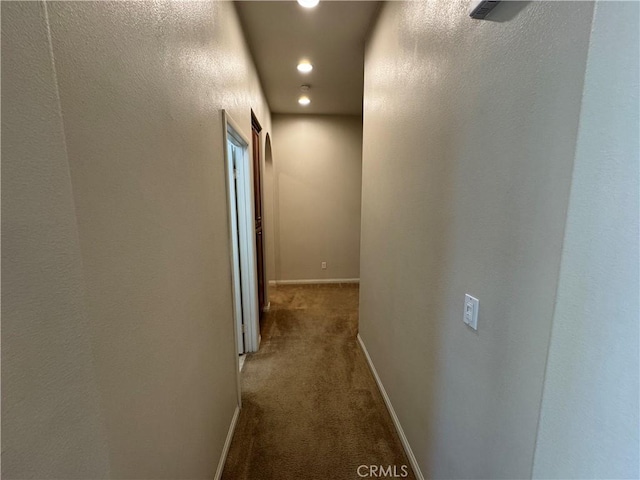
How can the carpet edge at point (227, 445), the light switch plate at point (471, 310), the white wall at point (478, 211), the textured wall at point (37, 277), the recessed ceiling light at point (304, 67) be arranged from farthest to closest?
the recessed ceiling light at point (304, 67) < the carpet edge at point (227, 445) < the light switch plate at point (471, 310) < the white wall at point (478, 211) < the textured wall at point (37, 277)

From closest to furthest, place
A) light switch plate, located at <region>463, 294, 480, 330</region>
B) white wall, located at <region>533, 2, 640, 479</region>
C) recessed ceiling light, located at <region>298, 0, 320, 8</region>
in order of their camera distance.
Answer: white wall, located at <region>533, 2, 640, 479</region>
light switch plate, located at <region>463, 294, 480, 330</region>
recessed ceiling light, located at <region>298, 0, 320, 8</region>

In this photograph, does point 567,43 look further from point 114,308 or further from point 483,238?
point 114,308

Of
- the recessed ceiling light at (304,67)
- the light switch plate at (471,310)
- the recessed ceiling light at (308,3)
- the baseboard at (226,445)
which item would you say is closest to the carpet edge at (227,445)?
the baseboard at (226,445)

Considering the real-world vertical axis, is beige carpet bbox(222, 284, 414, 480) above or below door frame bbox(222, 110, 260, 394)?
below

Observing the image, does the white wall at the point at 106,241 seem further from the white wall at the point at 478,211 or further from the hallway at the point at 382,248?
the white wall at the point at 478,211

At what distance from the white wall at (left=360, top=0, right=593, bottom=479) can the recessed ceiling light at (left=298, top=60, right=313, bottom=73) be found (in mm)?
1169

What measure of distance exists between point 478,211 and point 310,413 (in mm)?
1737

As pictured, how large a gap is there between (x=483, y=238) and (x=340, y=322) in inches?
102

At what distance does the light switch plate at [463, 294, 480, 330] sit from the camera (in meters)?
0.98

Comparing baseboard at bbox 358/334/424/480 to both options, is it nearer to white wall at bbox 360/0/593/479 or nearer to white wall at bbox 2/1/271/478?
white wall at bbox 360/0/593/479

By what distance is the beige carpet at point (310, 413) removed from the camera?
155 cm

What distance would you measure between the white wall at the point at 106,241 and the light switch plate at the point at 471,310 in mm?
1063

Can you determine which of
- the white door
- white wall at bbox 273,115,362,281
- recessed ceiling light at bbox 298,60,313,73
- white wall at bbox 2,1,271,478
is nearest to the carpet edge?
white wall at bbox 2,1,271,478

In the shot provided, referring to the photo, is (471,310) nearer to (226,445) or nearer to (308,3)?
(226,445)
